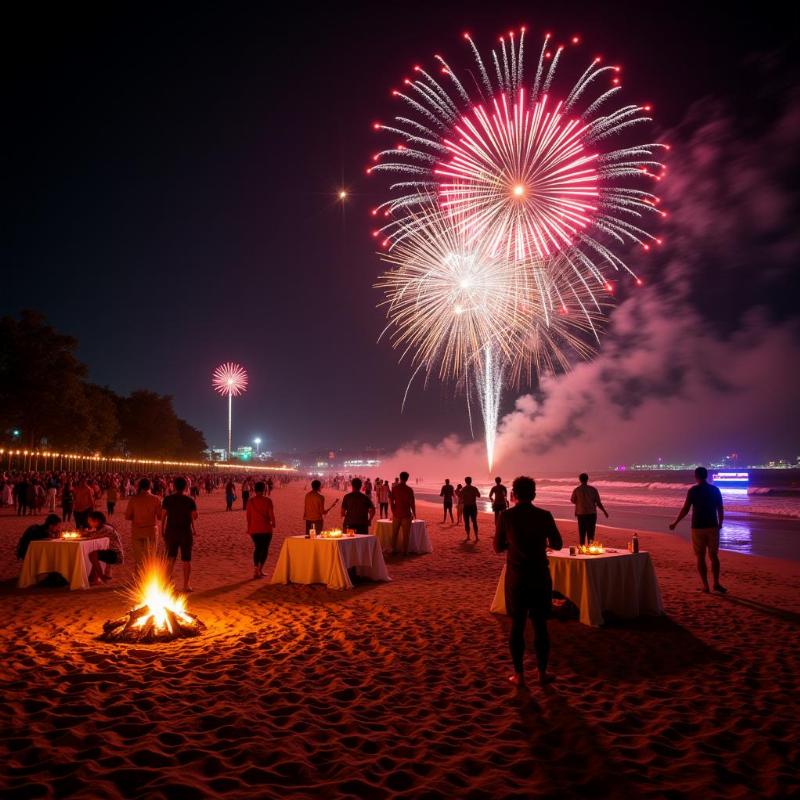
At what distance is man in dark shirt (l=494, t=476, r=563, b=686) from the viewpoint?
4961 mm

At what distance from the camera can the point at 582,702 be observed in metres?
4.75

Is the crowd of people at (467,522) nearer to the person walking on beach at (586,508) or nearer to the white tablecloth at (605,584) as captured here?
the person walking on beach at (586,508)

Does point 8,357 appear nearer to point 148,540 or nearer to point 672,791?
point 148,540

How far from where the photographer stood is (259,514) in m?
10.1

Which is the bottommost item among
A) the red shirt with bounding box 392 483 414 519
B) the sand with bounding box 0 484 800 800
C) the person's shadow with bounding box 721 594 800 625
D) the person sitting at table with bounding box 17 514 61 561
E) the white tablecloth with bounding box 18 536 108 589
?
the person's shadow with bounding box 721 594 800 625

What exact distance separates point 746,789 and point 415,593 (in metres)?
6.02

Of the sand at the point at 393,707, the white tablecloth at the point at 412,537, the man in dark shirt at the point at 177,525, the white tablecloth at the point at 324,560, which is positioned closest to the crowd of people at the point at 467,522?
the man in dark shirt at the point at 177,525

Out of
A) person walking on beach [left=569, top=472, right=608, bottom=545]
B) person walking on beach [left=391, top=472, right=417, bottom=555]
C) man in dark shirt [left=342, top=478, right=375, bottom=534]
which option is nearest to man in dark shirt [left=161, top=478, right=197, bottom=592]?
man in dark shirt [left=342, top=478, right=375, bottom=534]

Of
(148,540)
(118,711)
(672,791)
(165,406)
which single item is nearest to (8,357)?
(165,406)

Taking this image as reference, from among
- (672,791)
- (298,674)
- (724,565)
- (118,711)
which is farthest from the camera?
(724,565)

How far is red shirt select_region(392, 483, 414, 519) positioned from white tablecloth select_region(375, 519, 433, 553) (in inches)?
33.5

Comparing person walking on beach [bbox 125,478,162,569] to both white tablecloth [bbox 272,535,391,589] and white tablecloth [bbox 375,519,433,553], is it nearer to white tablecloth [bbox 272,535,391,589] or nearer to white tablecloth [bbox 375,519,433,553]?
white tablecloth [bbox 272,535,391,589]

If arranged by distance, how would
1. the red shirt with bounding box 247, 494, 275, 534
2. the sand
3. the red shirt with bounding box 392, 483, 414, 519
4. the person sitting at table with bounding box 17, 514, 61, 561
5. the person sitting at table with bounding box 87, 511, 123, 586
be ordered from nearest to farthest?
the sand < the person sitting at table with bounding box 87, 511, 123, 586 < the person sitting at table with bounding box 17, 514, 61, 561 < the red shirt with bounding box 247, 494, 275, 534 < the red shirt with bounding box 392, 483, 414, 519

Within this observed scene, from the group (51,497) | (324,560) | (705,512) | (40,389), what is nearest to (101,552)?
(324,560)
